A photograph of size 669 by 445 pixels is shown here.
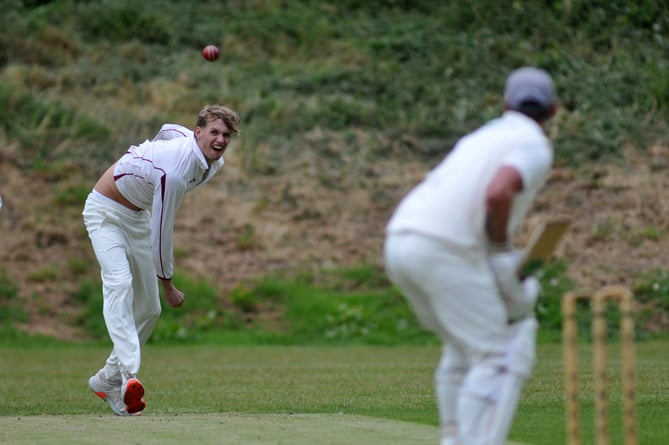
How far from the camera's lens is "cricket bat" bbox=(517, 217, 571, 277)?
5102 millimetres

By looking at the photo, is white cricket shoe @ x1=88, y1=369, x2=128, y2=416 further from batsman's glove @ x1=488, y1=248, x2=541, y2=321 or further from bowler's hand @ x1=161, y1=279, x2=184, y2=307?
batsman's glove @ x1=488, y1=248, x2=541, y2=321

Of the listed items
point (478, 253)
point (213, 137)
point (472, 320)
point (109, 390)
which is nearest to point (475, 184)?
point (478, 253)

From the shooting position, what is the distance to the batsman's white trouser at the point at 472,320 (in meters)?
4.94

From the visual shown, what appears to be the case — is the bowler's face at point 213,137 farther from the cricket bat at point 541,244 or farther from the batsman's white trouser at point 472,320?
the cricket bat at point 541,244

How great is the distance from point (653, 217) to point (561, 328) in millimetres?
4346

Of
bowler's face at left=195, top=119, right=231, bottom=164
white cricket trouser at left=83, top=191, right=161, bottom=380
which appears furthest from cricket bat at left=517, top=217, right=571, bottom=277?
white cricket trouser at left=83, top=191, right=161, bottom=380

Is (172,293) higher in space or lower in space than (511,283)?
lower

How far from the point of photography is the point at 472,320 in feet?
16.4

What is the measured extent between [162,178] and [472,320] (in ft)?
13.2

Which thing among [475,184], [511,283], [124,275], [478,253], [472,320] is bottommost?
[124,275]

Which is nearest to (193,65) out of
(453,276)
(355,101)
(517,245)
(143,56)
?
(143,56)

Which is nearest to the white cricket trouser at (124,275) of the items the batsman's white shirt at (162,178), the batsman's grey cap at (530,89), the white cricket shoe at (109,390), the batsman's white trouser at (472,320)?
the white cricket shoe at (109,390)

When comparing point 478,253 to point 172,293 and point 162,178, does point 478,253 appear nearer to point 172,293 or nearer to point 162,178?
point 162,178

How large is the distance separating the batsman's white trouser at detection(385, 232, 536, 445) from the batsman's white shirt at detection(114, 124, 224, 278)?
3.76m
